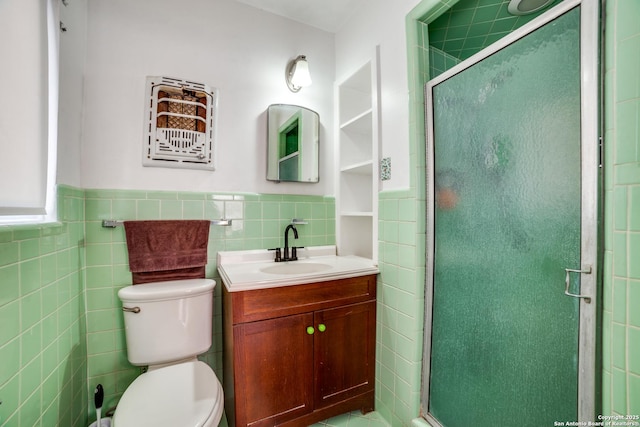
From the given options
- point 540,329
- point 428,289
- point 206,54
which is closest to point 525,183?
point 540,329

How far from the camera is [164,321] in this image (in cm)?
130

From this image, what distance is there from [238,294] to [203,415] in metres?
0.46

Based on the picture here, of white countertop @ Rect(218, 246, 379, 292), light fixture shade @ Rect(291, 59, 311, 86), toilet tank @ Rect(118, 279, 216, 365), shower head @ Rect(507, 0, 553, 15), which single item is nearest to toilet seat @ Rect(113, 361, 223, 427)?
toilet tank @ Rect(118, 279, 216, 365)

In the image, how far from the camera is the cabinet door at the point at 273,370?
47.7 inches

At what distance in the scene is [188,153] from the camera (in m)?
1.57

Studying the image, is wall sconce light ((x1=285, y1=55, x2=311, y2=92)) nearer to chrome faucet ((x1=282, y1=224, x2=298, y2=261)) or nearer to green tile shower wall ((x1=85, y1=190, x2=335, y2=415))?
green tile shower wall ((x1=85, y1=190, x2=335, y2=415))

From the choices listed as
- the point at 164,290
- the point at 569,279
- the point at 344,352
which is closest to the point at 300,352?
the point at 344,352

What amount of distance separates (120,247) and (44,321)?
1.81 ft

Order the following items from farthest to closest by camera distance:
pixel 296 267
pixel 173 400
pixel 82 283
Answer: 1. pixel 296 267
2. pixel 82 283
3. pixel 173 400

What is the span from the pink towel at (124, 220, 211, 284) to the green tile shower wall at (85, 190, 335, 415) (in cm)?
→ 6

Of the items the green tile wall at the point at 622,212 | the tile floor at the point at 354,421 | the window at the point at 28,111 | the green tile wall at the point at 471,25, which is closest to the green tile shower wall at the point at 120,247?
the window at the point at 28,111

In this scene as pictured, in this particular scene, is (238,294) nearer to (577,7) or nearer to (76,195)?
(76,195)

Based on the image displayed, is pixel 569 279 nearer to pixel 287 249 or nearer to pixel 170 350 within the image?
pixel 287 249

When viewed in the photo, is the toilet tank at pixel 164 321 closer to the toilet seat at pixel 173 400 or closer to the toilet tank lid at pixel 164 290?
the toilet tank lid at pixel 164 290
